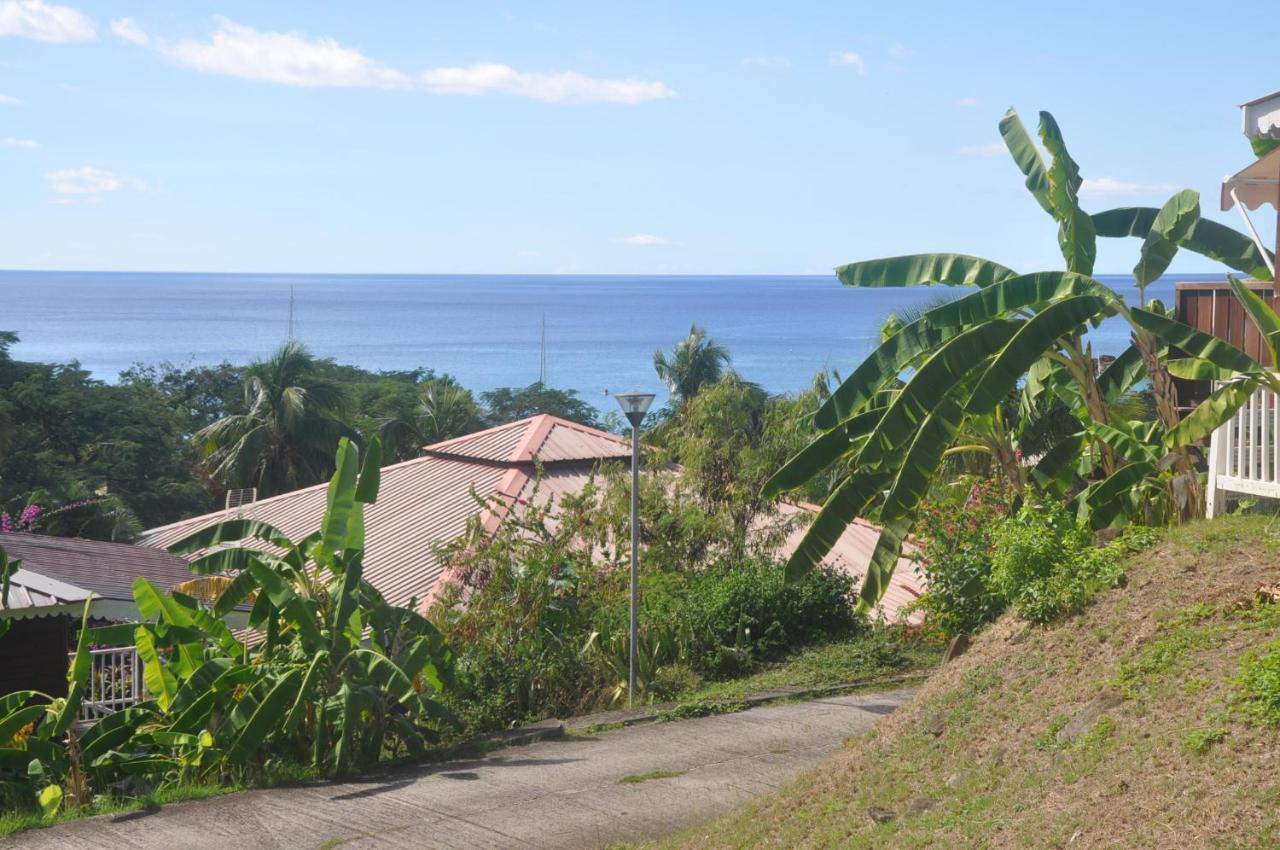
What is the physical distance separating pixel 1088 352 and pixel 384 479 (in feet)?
50.6

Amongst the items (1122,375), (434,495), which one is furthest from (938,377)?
(434,495)

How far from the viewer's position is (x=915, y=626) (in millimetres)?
16094

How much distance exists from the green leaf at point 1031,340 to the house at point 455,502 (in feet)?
28.9

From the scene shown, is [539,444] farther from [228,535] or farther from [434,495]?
[228,535]

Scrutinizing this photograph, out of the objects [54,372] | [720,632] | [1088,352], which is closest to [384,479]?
[720,632]

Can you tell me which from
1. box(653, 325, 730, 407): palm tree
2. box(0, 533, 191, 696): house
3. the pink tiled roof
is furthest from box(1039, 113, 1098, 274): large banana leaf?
box(653, 325, 730, 407): palm tree

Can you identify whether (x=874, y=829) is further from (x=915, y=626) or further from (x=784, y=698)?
(x=915, y=626)

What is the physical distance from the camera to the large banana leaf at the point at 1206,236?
12.5m

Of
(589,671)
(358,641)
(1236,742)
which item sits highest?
(1236,742)

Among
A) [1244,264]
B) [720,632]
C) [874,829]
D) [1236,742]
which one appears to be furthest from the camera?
[720,632]

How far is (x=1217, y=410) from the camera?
10.0 meters

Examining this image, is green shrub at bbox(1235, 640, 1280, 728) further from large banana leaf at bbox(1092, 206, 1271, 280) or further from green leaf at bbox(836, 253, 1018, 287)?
large banana leaf at bbox(1092, 206, 1271, 280)

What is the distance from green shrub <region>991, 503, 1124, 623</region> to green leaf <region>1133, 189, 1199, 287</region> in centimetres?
338

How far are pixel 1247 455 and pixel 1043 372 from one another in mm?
2613
